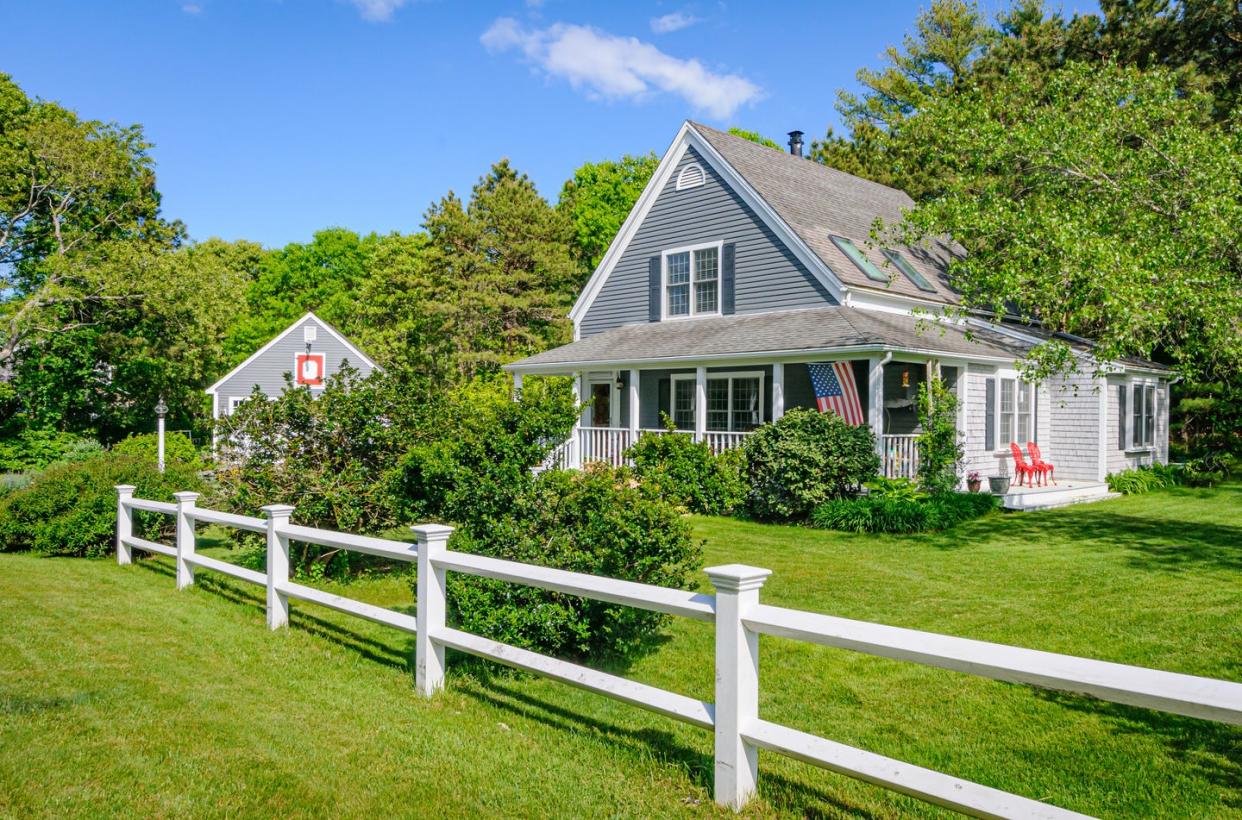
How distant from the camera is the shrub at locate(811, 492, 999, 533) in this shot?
1255cm

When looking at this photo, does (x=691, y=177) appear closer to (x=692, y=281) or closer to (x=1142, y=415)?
(x=692, y=281)

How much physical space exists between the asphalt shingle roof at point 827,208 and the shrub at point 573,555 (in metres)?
12.6

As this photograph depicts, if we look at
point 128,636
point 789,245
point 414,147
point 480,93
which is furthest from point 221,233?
point 128,636

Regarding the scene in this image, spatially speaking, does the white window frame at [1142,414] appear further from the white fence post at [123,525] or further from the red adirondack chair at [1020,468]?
the white fence post at [123,525]

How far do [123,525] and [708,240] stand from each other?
1397 centimetres

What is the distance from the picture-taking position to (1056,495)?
626 inches

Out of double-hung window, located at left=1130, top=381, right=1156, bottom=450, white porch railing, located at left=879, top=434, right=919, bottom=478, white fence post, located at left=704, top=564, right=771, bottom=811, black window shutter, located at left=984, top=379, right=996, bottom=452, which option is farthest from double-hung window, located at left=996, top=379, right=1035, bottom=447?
white fence post, located at left=704, top=564, right=771, bottom=811

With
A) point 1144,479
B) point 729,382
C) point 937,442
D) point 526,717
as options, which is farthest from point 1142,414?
point 526,717

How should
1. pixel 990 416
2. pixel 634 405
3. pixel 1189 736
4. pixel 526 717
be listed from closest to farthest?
pixel 1189 736
pixel 526 717
pixel 990 416
pixel 634 405

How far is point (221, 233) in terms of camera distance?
59125mm

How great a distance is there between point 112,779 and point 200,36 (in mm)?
16509

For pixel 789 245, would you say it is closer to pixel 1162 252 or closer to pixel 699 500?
pixel 699 500

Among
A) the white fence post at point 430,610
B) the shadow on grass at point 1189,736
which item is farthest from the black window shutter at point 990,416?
the white fence post at point 430,610

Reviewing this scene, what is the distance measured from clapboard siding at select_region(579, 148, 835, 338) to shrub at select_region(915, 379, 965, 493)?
3.50 m
